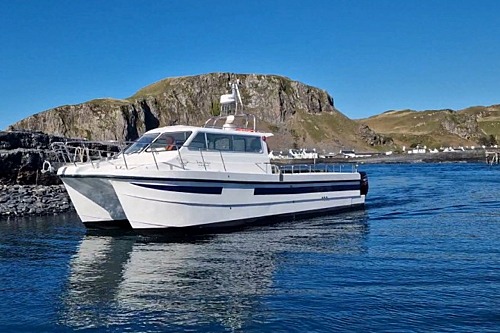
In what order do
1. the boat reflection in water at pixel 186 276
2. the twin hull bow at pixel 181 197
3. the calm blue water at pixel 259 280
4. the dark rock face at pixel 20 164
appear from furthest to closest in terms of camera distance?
the dark rock face at pixel 20 164 → the twin hull bow at pixel 181 197 → the boat reflection in water at pixel 186 276 → the calm blue water at pixel 259 280

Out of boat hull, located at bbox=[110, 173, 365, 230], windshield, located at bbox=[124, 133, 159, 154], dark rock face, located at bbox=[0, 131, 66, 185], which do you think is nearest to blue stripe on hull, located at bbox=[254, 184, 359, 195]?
boat hull, located at bbox=[110, 173, 365, 230]

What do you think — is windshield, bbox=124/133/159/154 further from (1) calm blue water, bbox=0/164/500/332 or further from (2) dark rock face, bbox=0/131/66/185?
(2) dark rock face, bbox=0/131/66/185

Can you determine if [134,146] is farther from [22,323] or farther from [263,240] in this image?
[22,323]

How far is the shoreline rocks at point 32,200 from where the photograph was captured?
2425 cm

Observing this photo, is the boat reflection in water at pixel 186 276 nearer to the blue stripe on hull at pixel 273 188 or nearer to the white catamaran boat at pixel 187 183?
the white catamaran boat at pixel 187 183

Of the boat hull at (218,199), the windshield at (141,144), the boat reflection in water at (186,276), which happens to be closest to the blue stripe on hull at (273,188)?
the boat hull at (218,199)

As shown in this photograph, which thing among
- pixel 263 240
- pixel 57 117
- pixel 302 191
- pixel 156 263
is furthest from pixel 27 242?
pixel 57 117

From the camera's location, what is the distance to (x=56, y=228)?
2073 cm

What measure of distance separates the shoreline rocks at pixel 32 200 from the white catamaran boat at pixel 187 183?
6.53 meters

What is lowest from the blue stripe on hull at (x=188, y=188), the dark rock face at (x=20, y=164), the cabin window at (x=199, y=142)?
the blue stripe on hull at (x=188, y=188)

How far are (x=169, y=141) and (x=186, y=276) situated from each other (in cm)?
814

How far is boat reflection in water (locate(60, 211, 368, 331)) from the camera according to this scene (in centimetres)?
942

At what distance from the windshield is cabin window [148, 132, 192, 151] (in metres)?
0.30

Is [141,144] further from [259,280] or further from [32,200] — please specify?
[259,280]
